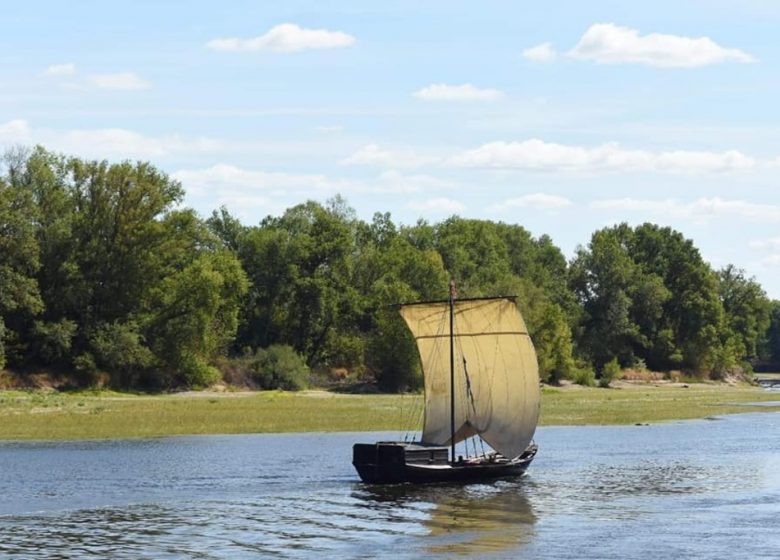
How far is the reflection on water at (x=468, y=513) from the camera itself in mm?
44000

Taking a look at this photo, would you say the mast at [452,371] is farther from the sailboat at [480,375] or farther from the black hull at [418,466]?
the black hull at [418,466]

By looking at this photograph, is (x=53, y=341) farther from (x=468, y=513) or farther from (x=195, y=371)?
(x=468, y=513)

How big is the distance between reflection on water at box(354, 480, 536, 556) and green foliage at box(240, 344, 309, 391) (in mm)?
71915

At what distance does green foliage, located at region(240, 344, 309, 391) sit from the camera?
131750mm

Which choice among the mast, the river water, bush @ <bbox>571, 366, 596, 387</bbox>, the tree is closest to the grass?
the river water

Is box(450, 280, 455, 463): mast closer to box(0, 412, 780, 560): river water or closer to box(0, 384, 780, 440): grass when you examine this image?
box(0, 412, 780, 560): river water

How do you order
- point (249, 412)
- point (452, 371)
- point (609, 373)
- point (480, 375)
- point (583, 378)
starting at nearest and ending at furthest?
point (452, 371)
point (480, 375)
point (249, 412)
point (583, 378)
point (609, 373)

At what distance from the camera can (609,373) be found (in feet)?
570

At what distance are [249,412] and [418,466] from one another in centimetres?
4081

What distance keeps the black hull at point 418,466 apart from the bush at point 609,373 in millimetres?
109331

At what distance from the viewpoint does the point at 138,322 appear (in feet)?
409

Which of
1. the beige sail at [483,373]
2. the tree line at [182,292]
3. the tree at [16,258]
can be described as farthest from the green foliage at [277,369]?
the beige sail at [483,373]

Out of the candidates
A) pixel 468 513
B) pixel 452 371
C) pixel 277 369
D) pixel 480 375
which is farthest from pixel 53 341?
pixel 468 513

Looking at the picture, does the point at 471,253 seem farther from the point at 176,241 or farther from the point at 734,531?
the point at 734,531
